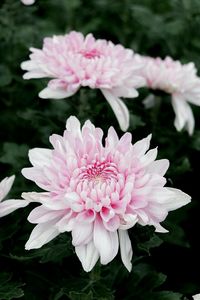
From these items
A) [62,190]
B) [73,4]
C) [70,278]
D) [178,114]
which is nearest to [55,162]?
[62,190]

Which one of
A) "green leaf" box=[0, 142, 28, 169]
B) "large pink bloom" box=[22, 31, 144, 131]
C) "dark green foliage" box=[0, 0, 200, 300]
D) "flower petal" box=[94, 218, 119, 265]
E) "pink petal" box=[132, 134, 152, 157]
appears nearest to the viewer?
"flower petal" box=[94, 218, 119, 265]

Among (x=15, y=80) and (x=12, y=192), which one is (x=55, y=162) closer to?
(x=12, y=192)

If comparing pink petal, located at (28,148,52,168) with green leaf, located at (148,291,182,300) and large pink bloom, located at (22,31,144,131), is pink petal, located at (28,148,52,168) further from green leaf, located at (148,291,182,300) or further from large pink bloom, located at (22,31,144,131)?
green leaf, located at (148,291,182,300)

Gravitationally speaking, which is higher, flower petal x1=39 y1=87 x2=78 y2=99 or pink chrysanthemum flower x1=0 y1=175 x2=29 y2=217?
flower petal x1=39 y1=87 x2=78 y2=99

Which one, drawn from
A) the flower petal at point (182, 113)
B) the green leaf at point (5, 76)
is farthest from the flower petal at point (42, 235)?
the green leaf at point (5, 76)

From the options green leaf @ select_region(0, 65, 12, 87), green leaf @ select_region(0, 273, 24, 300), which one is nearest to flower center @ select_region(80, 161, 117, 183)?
green leaf @ select_region(0, 273, 24, 300)

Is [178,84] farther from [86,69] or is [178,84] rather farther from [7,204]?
[7,204]

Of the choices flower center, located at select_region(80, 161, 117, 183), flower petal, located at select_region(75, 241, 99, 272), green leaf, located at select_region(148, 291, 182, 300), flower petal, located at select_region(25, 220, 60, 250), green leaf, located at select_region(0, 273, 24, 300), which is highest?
flower center, located at select_region(80, 161, 117, 183)
